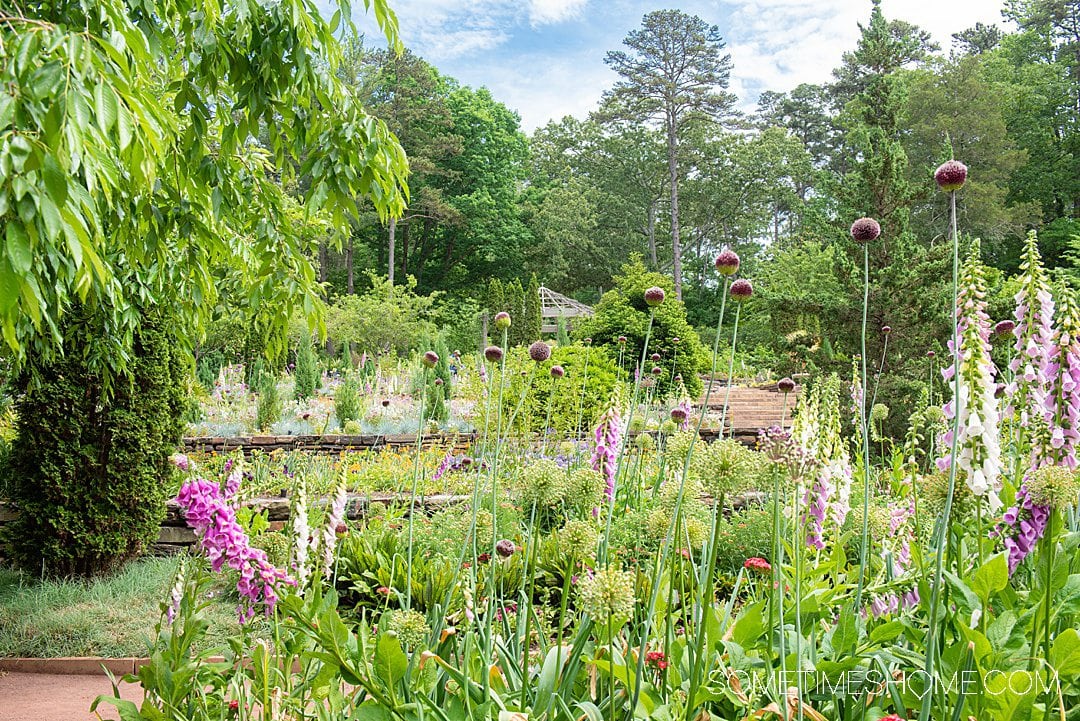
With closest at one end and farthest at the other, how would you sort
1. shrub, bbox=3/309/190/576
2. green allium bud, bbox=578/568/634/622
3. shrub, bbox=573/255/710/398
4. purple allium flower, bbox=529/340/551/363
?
green allium bud, bbox=578/568/634/622 < purple allium flower, bbox=529/340/551/363 < shrub, bbox=3/309/190/576 < shrub, bbox=573/255/710/398

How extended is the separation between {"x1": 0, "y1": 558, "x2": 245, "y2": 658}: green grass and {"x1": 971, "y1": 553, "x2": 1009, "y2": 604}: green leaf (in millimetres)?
2915

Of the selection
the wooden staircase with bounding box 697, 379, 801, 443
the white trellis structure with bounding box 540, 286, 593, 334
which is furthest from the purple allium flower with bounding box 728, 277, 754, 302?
the white trellis structure with bounding box 540, 286, 593, 334

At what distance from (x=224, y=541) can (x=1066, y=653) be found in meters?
1.59

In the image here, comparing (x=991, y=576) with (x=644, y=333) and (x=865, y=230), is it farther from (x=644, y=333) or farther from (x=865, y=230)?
(x=644, y=333)

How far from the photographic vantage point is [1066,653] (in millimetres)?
1158

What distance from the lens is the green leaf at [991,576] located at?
1.24 metres

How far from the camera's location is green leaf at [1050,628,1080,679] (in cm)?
114

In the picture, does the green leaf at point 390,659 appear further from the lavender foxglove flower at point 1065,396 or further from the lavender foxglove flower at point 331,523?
the lavender foxglove flower at point 1065,396

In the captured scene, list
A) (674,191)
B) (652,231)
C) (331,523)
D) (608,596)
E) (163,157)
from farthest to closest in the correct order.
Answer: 1. (652,231)
2. (674,191)
3. (163,157)
4. (331,523)
5. (608,596)

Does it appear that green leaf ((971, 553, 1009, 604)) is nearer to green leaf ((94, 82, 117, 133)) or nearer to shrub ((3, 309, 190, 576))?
green leaf ((94, 82, 117, 133))

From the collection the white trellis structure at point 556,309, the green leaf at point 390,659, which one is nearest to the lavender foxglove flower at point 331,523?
the green leaf at point 390,659

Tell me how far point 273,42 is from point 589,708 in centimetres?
223

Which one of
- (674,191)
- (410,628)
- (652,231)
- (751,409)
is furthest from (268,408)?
(652,231)

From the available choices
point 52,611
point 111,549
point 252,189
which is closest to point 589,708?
point 252,189
